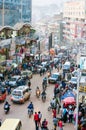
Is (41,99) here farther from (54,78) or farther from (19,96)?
(54,78)

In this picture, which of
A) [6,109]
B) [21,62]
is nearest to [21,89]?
[6,109]

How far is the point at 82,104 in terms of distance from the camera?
88.6 ft

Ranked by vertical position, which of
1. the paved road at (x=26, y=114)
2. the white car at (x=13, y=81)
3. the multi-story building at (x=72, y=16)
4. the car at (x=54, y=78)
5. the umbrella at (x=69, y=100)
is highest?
the multi-story building at (x=72, y=16)

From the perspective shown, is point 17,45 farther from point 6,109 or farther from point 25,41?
point 6,109

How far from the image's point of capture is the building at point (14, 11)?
72562 millimetres

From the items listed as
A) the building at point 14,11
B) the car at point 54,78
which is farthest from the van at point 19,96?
the building at point 14,11

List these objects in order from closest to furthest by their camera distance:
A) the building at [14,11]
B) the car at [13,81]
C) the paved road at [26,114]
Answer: the paved road at [26,114], the car at [13,81], the building at [14,11]

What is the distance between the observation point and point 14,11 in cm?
7838

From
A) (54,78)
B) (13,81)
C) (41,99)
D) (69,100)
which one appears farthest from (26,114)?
(54,78)

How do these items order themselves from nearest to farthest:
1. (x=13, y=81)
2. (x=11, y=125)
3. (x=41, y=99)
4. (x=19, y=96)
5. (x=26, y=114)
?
(x=11, y=125) < (x=26, y=114) < (x=19, y=96) < (x=41, y=99) < (x=13, y=81)

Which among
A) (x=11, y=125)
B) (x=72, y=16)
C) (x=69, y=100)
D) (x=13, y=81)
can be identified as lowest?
(x=13, y=81)

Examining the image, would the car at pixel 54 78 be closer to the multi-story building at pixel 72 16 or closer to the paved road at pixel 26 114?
the paved road at pixel 26 114

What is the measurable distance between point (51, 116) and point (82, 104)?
2.50 metres

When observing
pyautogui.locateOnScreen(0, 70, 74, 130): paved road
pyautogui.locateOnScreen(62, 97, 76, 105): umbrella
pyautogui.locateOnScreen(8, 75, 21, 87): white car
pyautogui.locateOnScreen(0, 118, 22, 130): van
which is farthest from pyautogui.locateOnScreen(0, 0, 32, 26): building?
pyautogui.locateOnScreen(0, 118, 22, 130): van
